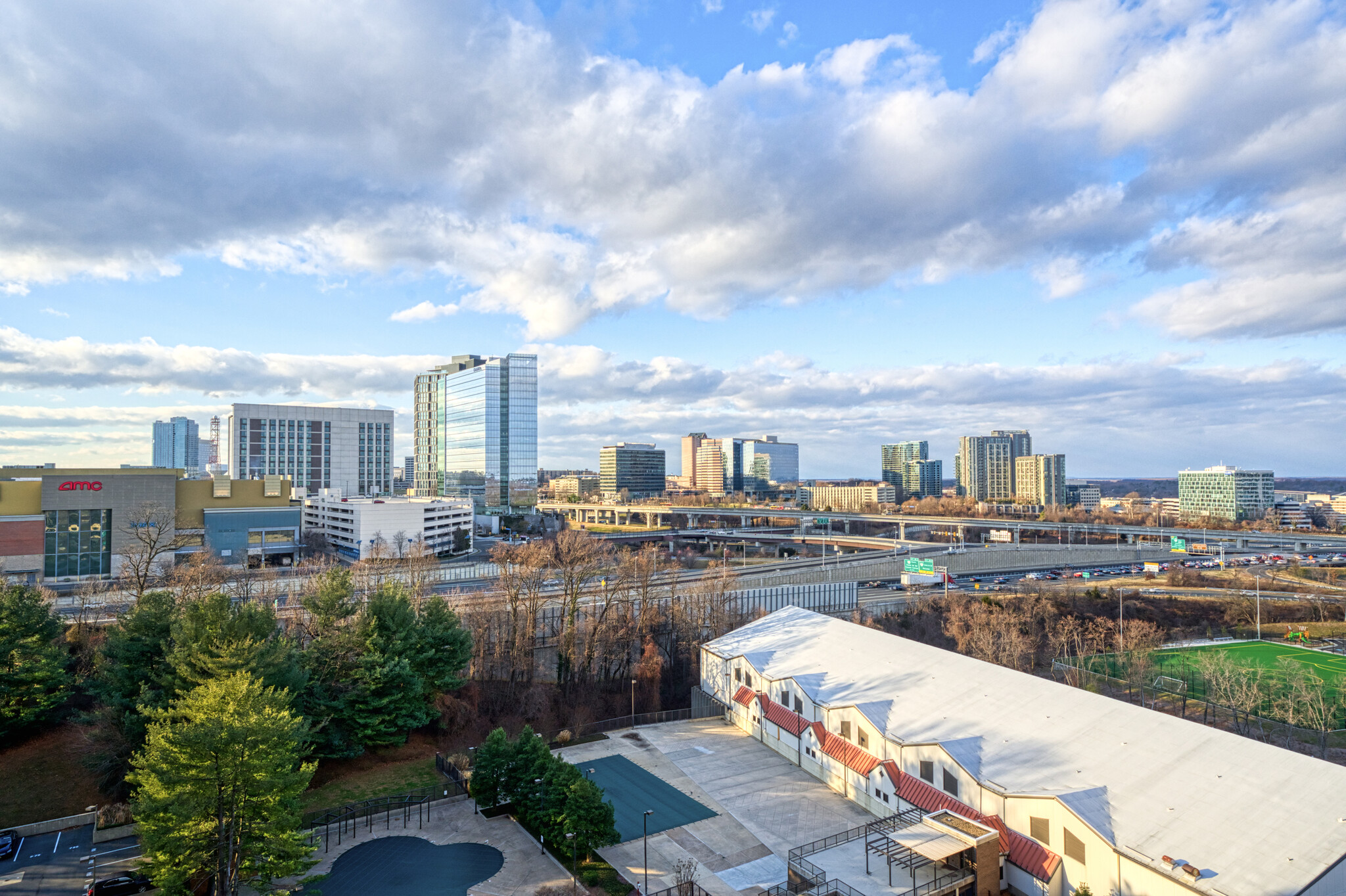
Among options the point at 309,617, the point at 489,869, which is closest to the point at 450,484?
the point at 309,617

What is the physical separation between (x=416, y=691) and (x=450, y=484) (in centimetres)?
11733

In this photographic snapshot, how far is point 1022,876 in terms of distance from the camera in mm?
21797

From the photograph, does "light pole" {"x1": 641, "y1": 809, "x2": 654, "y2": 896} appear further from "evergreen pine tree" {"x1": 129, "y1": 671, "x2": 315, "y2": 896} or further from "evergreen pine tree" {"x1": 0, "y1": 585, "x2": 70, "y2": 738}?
"evergreen pine tree" {"x1": 0, "y1": 585, "x2": 70, "y2": 738}

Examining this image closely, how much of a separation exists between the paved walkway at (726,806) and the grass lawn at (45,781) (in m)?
20.8

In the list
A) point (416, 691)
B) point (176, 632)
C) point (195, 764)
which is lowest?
point (416, 691)

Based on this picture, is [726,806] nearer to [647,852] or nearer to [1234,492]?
[647,852]

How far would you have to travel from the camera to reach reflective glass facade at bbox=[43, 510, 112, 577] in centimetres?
7431

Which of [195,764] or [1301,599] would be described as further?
[1301,599]

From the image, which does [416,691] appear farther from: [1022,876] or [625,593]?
[1022,876]

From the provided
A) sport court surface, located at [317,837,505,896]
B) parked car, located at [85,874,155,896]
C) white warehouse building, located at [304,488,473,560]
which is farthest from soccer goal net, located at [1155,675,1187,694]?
white warehouse building, located at [304,488,473,560]

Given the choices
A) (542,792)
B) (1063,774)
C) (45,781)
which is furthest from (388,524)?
(1063,774)

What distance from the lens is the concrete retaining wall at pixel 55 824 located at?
87.8ft

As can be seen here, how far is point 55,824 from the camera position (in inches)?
1075

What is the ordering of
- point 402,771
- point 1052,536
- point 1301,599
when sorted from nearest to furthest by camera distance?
1. point 402,771
2. point 1301,599
3. point 1052,536
